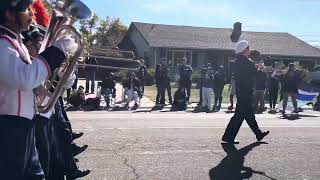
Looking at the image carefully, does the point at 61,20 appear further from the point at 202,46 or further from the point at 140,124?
the point at 202,46

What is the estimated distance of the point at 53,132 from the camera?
4.91 metres

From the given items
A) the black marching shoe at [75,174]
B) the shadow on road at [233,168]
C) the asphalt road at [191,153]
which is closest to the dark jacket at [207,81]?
the asphalt road at [191,153]

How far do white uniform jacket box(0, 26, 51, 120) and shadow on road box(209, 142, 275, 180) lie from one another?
3.83m

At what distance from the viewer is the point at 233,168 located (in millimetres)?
7215

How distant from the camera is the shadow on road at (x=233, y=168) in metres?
6.74

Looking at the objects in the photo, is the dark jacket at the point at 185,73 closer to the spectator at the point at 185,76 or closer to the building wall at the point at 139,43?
the spectator at the point at 185,76

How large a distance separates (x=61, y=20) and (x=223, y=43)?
41930mm

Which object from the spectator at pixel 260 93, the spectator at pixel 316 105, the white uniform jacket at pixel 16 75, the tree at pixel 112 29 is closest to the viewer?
the white uniform jacket at pixel 16 75

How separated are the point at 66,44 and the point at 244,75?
6.30 meters

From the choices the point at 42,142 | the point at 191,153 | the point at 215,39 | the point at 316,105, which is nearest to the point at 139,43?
the point at 215,39

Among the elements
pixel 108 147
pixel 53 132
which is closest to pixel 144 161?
pixel 108 147

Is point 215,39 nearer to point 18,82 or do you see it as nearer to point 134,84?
point 134,84

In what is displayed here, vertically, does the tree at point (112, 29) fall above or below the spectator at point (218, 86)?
above

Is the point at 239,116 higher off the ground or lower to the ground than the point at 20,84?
lower
